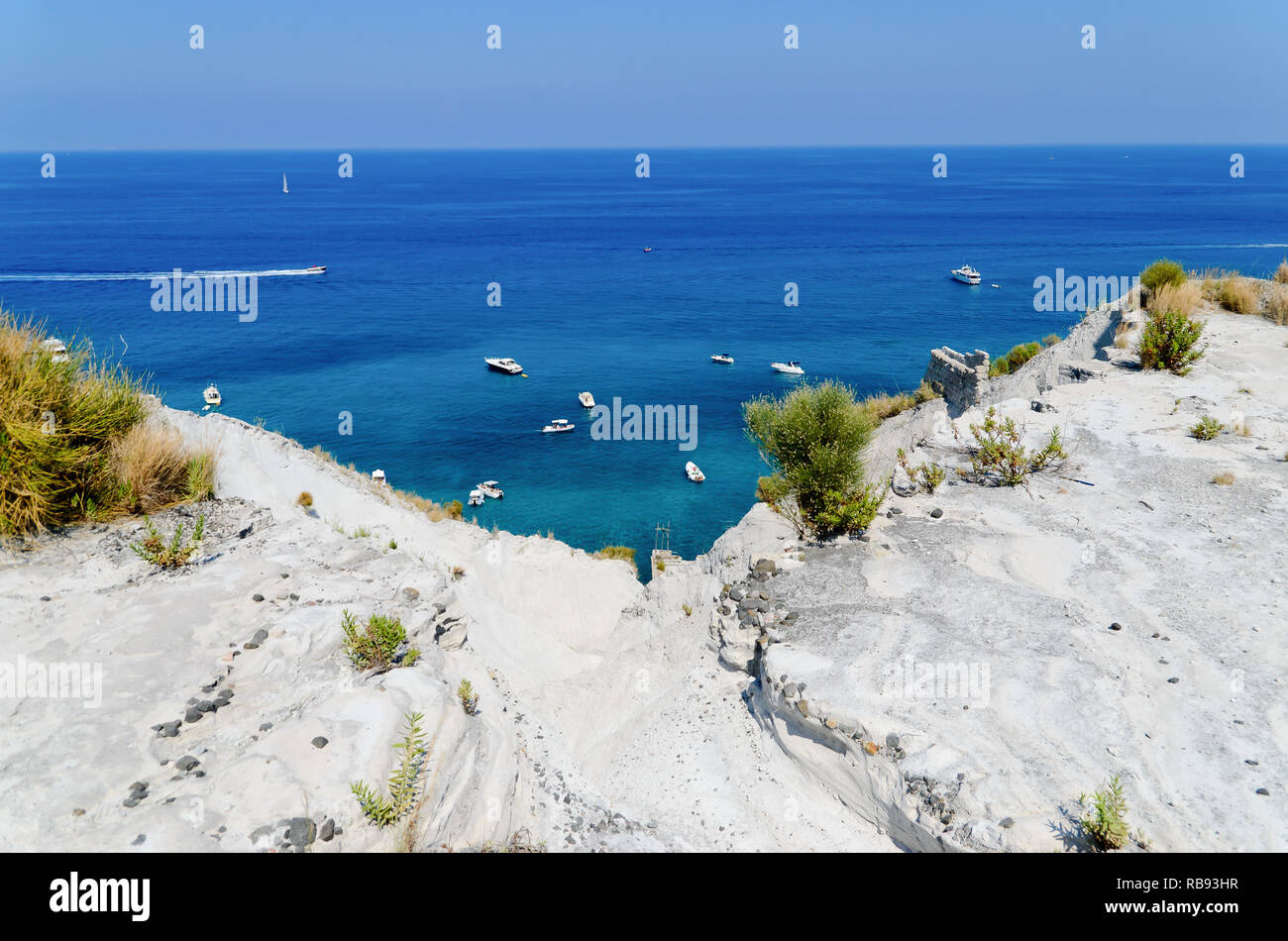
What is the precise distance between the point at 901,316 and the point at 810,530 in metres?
56.7

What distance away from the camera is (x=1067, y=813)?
308 inches

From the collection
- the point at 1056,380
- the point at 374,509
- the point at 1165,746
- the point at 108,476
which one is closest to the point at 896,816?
the point at 1165,746

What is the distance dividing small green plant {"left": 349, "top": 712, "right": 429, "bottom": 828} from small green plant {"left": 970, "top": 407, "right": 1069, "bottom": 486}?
1304 cm

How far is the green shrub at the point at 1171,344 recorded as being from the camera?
20.5 metres

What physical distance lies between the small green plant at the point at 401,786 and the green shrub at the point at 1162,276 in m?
28.1

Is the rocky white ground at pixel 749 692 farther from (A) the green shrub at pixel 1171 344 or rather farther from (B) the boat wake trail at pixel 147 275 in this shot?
(B) the boat wake trail at pixel 147 275

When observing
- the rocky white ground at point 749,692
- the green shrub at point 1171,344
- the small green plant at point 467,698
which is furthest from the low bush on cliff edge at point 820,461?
the green shrub at point 1171,344

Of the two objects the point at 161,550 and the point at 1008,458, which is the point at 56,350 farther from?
the point at 1008,458

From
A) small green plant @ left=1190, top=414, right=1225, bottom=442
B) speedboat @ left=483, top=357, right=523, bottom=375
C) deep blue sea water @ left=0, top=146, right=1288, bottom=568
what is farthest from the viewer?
speedboat @ left=483, top=357, right=523, bottom=375

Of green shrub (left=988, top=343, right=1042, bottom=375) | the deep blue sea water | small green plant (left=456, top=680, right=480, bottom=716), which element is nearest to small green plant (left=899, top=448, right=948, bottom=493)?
small green plant (left=456, top=680, right=480, bottom=716)

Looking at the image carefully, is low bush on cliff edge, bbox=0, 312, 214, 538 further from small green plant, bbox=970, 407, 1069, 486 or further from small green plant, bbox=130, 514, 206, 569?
small green plant, bbox=970, 407, 1069, 486

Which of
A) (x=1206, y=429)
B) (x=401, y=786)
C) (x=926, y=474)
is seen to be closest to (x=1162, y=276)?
(x=1206, y=429)

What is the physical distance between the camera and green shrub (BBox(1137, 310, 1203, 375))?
2045 cm

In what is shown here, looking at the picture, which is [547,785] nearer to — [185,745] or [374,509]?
[185,745]
